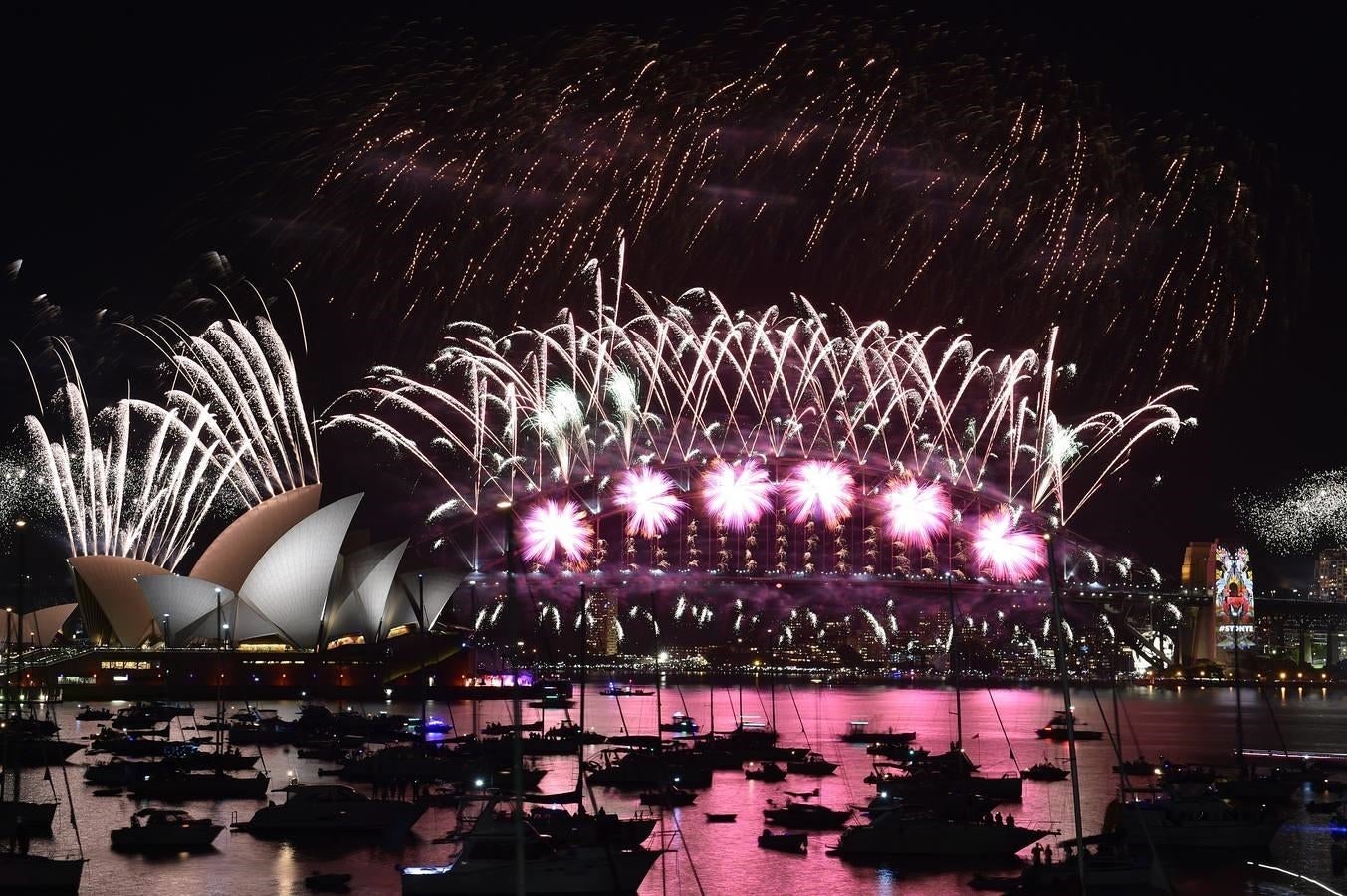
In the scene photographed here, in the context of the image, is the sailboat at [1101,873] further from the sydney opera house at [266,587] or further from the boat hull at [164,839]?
the sydney opera house at [266,587]

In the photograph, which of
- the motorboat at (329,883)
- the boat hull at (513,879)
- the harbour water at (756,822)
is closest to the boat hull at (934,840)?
the harbour water at (756,822)

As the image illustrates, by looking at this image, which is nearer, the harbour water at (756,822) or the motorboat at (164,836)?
the harbour water at (756,822)

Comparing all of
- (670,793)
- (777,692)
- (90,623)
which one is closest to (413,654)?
(90,623)

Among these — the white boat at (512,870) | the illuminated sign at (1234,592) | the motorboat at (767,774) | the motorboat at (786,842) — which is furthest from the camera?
the illuminated sign at (1234,592)

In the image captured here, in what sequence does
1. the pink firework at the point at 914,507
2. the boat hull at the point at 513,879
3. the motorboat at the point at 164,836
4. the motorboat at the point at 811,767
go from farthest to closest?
the pink firework at the point at 914,507, the motorboat at the point at 811,767, the motorboat at the point at 164,836, the boat hull at the point at 513,879

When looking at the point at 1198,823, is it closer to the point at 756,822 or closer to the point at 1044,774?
the point at 756,822

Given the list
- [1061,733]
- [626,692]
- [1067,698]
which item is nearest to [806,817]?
[1067,698]

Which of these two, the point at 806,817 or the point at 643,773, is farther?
the point at 643,773

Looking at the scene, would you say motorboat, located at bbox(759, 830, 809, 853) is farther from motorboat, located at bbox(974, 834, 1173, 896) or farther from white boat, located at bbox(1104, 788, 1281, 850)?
white boat, located at bbox(1104, 788, 1281, 850)
